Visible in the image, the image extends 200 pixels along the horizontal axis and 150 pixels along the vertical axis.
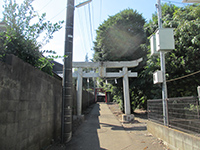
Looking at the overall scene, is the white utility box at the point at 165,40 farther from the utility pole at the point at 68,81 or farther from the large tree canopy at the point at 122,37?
the large tree canopy at the point at 122,37

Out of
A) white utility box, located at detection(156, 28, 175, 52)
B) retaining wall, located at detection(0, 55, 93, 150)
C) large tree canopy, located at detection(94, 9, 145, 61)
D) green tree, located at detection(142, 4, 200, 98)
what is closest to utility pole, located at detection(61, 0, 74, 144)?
retaining wall, located at detection(0, 55, 93, 150)

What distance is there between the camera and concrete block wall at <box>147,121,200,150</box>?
3.65m

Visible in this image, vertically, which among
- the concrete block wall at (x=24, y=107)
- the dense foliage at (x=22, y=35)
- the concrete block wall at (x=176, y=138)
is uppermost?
the dense foliage at (x=22, y=35)

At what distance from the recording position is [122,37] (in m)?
13.3

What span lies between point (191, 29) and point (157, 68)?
105 inches

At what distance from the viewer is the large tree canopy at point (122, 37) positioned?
13.1 m

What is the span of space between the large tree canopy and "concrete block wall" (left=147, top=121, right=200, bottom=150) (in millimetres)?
8024

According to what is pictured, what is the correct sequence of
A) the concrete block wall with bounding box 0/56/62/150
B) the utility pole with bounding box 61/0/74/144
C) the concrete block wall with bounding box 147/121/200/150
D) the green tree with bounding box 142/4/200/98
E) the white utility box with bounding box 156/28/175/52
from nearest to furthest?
the concrete block wall with bounding box 0/56/62/150, the concrete block wall with bounding box 147/121/200/150, the utility pole with bounding box 61/0/74/144, the white utility box with bounding box 156/28/175/52, the green tree with bounding box 142/4/200/98

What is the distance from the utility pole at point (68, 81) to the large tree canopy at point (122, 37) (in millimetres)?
7237

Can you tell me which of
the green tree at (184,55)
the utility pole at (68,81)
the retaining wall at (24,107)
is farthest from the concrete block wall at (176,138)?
the retaining wall at (24,107)

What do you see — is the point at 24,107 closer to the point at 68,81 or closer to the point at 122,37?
the point at 68,81

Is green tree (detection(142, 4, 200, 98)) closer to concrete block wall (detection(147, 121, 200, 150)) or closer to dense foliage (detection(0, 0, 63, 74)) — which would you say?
concrete block wall (detection(147, 121, 200, 150))

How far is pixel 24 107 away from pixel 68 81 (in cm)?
272

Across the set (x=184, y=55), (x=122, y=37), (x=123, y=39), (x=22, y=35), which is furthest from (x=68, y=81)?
(x=122, y=37)
